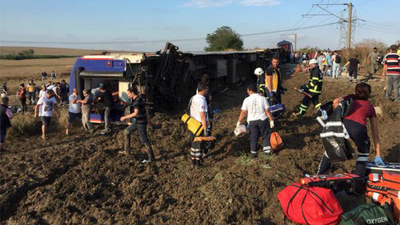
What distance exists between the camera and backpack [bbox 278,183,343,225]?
154 inches

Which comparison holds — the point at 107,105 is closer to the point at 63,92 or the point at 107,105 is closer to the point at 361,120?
the point at 361,120

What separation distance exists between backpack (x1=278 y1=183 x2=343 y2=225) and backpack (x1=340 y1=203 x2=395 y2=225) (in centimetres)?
15

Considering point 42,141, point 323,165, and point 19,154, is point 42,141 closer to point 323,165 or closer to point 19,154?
point 19,154

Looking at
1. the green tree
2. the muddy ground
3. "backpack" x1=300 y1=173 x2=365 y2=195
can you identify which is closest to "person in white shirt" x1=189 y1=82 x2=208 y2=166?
the muddy ground

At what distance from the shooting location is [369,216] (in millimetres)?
3820

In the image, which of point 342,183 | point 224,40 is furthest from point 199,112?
point 224,40

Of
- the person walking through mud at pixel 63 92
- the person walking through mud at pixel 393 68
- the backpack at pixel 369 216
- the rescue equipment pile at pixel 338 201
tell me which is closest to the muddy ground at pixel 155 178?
the rescue equipment pile at pixel 338 201

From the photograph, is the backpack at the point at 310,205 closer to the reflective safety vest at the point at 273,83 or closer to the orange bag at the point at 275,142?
the orange bag at the point at 275,142

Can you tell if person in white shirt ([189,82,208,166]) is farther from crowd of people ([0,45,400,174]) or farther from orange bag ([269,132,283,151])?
orange bag ([269,132,283,151])

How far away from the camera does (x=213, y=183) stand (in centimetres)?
533

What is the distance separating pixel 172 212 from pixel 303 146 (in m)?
3.82

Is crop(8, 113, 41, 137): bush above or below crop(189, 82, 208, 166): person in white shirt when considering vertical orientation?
below

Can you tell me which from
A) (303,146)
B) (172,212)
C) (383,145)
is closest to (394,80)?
(383,145)

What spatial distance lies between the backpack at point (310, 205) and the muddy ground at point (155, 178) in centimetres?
25
